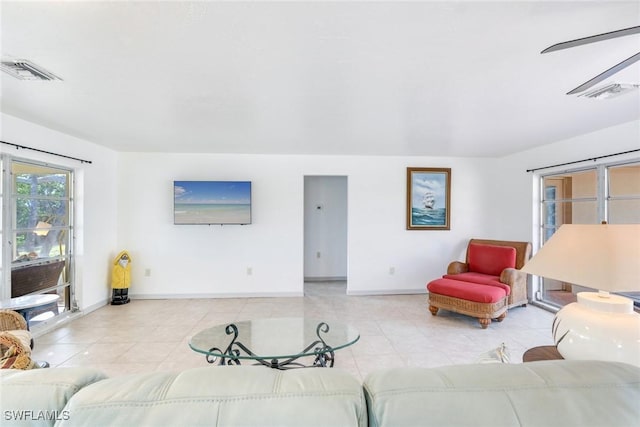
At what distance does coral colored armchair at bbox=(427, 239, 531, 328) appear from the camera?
3.43 meters

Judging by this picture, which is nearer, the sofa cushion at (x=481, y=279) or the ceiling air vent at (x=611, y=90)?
the ceiling air vent at (x=611, y=90)

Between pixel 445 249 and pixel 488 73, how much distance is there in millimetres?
3564

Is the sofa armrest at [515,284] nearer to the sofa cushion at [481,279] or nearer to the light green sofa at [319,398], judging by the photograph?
the sofa cushion at [481,279]

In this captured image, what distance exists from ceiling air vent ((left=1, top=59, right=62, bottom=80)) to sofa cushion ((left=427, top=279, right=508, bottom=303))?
4255mm

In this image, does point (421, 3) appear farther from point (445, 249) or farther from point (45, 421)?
point (445, 249)

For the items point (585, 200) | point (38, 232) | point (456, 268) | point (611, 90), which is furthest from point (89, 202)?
point (585, 200)

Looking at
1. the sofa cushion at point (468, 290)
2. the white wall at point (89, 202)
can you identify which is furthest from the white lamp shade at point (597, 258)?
the white wall at point (89, 202)

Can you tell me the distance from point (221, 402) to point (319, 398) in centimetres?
22

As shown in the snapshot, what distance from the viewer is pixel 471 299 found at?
3.47 metres

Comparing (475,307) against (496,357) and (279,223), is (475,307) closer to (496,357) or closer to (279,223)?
(496,357)

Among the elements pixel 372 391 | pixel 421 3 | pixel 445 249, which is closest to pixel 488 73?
pixel 421 3

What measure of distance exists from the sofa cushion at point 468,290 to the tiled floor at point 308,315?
342 mm

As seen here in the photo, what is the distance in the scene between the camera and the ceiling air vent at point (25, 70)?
1.80 metres

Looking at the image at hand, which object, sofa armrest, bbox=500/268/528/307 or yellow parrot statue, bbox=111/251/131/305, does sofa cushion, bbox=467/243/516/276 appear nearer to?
sofa armrest, bbox=500/268/528/307
